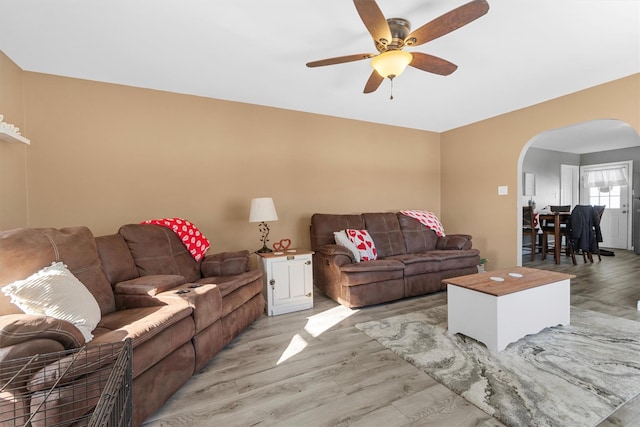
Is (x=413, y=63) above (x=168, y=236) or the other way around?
above

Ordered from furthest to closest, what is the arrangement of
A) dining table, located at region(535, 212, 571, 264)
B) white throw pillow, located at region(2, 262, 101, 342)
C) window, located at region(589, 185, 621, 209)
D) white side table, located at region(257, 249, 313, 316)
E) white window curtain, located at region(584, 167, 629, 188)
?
1. window, located at region(589, 185, 621, 209)
2. white window curtain, located at region(584, 167, 629, 188)
3. dining table, located at region(535, 212, 571, 264)
4. white side table, located at region(257, 249, 313, 316)
5. white throw pillow, located at region(2, 262, 101, 342)

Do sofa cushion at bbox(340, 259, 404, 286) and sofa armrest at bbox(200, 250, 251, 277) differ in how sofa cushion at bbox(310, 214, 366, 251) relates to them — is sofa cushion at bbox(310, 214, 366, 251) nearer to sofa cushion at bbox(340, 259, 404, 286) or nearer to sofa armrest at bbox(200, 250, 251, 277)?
sofa cushion at bbox(340, 259, 404, 286)

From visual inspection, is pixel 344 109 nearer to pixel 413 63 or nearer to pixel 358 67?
pixel 358 67

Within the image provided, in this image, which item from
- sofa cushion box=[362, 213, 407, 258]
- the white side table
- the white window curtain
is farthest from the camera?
the white window curtain

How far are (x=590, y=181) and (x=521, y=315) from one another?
23.9ft

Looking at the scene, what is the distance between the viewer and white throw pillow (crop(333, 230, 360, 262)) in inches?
134

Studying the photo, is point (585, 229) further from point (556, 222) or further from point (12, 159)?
point (12, 159)

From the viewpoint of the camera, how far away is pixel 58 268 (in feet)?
5.55

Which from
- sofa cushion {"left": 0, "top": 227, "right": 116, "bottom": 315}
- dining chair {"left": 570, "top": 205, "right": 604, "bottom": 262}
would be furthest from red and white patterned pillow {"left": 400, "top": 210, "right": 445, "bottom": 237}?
sofa cushion {"left": 0, "top": 227, "right": 116, "bottom": 315}

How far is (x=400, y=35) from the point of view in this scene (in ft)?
6.65

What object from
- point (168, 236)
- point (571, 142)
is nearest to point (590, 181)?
point (571, 142)

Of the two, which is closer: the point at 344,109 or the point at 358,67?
the point at 358,67

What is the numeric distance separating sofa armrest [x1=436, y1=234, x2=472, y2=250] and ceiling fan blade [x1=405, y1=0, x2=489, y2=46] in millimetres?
2898

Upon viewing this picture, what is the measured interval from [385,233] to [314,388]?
2606 mm
